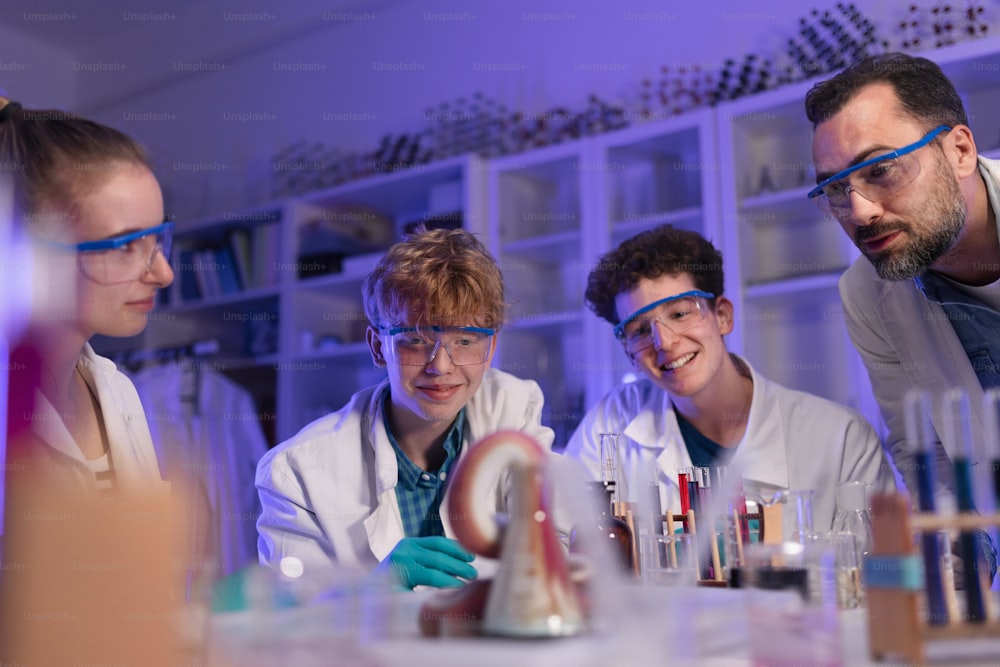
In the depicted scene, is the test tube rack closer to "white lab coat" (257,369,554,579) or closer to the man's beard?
"white lab coat" (257,369,554,579)

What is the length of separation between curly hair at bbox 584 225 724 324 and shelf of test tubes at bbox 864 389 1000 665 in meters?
1.26

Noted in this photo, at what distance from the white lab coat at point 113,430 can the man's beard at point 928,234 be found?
1430mm

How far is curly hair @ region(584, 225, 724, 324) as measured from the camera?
6.89ft

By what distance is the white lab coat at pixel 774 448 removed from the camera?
194 cm

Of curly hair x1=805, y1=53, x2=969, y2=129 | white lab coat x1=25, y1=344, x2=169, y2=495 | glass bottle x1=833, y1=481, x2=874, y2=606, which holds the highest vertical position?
curly hair x1=805, y1=53, x2=969, y2=129

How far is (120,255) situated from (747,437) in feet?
4.67

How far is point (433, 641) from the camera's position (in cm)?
74

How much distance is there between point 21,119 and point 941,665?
128cm

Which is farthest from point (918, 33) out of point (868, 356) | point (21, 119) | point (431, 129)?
point (21, 119)

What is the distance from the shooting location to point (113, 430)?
1505 millimetres

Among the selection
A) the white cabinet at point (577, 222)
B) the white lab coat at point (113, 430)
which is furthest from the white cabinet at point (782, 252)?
the white lab coat at point (113, 430)

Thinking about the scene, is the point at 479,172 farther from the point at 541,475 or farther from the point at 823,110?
the point at 541,475

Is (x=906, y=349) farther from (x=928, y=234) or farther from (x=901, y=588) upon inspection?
(x=901, y=588)

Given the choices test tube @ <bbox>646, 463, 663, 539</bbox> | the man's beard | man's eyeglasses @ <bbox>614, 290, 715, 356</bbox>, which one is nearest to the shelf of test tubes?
test tube @ <bbox>646, 463, 663, 539</bbox>
